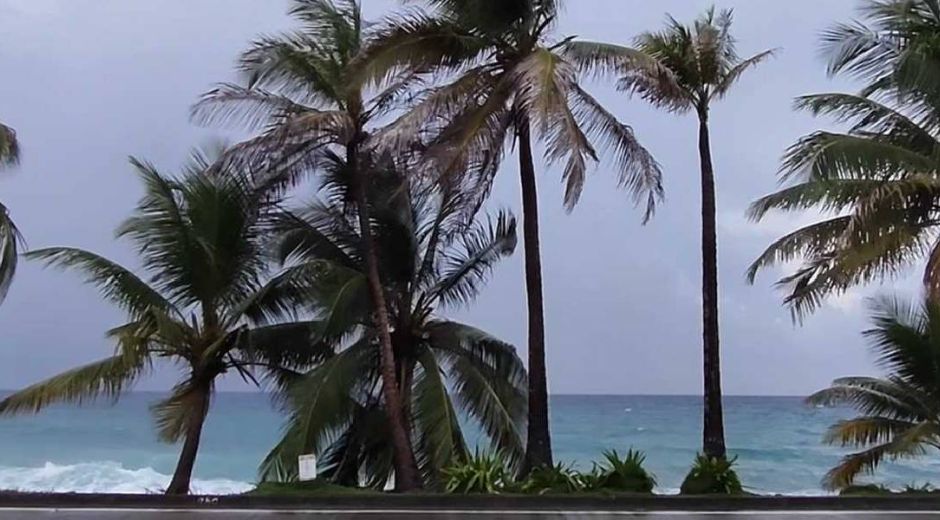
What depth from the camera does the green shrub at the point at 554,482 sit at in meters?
11.8

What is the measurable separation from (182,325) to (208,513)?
494cm

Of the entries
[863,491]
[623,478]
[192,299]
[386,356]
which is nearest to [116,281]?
[192,299]

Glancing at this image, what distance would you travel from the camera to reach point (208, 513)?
32.4 feet

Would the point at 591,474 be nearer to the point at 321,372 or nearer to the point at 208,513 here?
the point at 321,372

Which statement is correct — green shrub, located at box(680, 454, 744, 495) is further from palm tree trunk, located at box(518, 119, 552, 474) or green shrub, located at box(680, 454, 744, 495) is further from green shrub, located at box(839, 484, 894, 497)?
palm tree trunk, located at box(518, 119, 552, 474)

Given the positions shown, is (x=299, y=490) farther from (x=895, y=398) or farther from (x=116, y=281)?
(x=895, y=398)

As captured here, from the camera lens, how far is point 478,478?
11.9 meters

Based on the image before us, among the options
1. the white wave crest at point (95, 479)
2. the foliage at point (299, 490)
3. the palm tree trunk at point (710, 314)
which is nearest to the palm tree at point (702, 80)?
the palm tree trunk at point (710, 314)

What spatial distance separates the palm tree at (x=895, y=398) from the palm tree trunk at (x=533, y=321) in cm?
485

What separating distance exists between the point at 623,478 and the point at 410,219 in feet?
18.6

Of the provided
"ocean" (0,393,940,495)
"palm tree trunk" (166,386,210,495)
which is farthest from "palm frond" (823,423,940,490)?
"palm tree trunk" (166,386,210,495)

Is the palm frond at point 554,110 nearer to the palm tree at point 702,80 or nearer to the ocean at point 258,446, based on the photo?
the palm tree at point 702,80

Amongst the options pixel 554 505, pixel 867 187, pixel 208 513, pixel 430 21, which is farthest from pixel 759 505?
pixel 430 21

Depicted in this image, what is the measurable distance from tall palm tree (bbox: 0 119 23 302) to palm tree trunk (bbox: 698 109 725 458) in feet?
34.4
